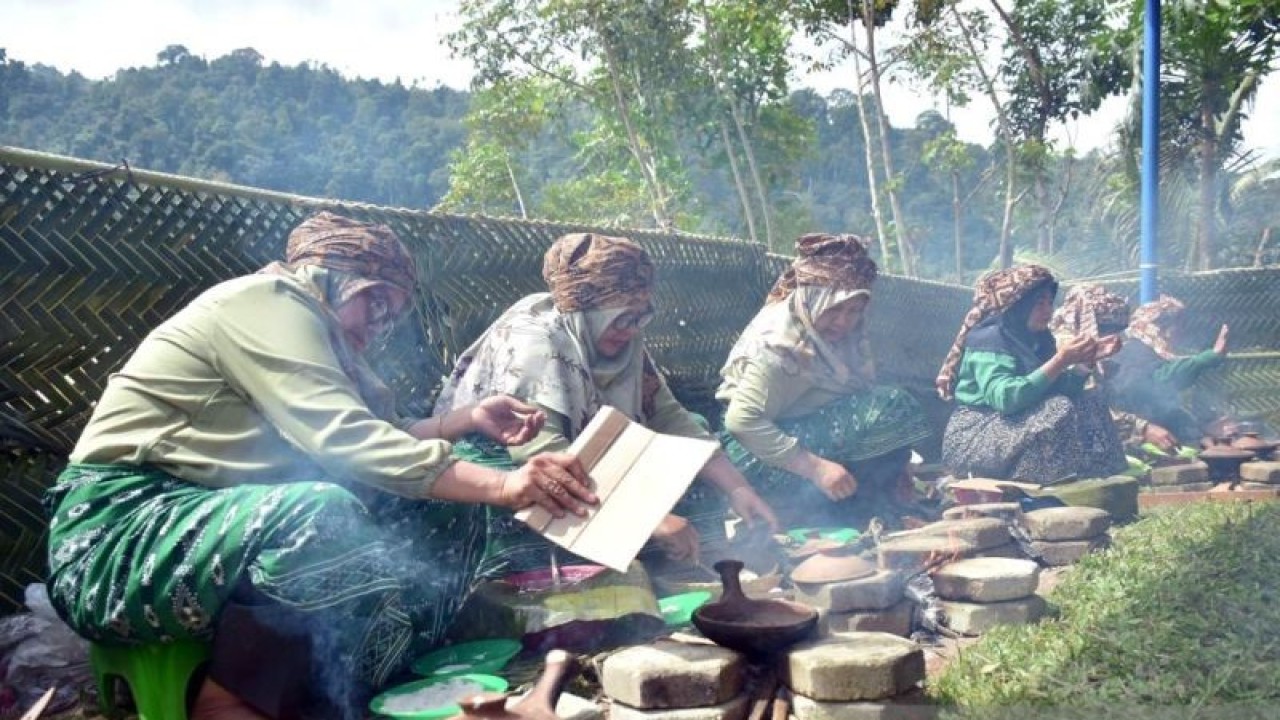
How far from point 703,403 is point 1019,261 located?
1702 centimetres

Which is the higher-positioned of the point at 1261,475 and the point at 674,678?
the point at 674,678

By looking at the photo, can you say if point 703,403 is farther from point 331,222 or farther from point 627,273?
point 331,222

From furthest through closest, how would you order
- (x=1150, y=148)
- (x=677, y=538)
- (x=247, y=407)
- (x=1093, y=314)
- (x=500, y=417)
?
(x=1150, y=148) → (x=1093, y=314) → (x=677, y=538) → (x=500, y=417) → (x=247, y=407)

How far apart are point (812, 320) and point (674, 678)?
10.2ft

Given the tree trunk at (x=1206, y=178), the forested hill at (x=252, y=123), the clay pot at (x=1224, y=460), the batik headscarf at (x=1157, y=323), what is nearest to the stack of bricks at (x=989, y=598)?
the clay pot at (x=1224, y=460)

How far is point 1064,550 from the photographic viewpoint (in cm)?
469

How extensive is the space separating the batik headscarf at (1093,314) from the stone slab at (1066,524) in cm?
327

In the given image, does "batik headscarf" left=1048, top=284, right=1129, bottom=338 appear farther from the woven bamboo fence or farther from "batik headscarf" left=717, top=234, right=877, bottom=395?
the woven bamboo fence

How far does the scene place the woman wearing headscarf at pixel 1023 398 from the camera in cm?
589

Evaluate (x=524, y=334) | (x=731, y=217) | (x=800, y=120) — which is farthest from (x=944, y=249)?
(x=524, y=334)

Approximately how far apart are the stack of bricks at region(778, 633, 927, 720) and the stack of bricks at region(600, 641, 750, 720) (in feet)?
0.57

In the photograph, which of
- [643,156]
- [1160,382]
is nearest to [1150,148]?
[1160,382]

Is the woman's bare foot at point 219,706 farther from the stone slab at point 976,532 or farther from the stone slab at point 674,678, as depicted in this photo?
the stone slab at point 976,532

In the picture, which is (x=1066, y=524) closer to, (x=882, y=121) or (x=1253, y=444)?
(x=1253, y=444)
